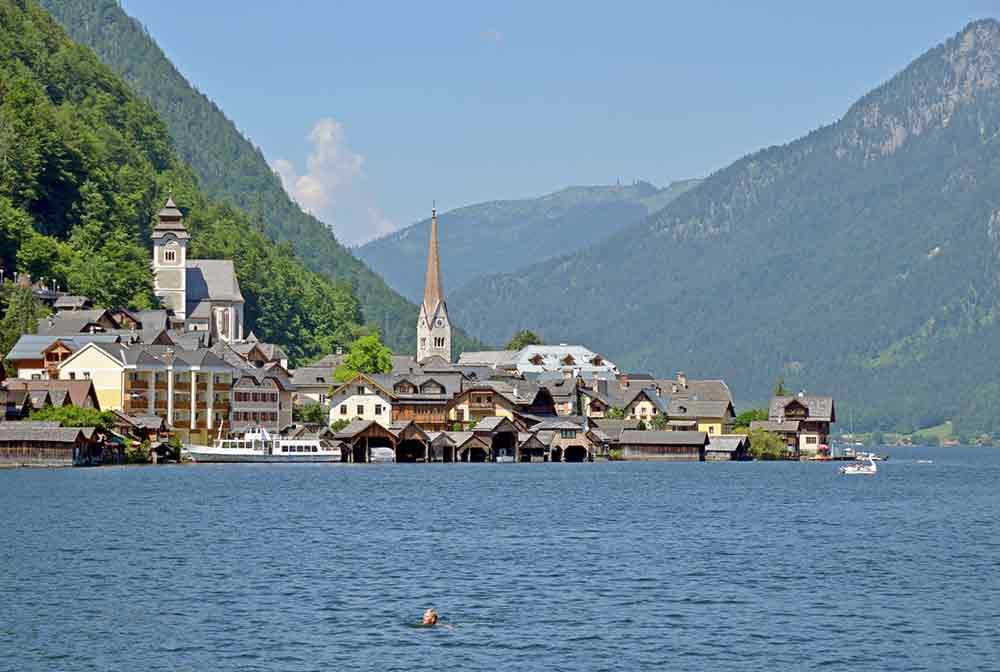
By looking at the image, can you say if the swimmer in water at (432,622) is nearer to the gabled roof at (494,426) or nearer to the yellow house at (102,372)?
the yellow house at (102,372)

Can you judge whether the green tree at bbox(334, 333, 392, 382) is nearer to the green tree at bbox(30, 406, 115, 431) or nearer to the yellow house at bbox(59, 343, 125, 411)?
the yellow house at bbox(59, 343, 125, 411)

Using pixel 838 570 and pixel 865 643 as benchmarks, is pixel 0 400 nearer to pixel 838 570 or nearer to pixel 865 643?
pixel 838 570

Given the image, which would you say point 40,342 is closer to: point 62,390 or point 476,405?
point 62,390

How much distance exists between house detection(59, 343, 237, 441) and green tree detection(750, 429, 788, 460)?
2131 inches

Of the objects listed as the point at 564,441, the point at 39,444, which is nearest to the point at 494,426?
the point at 564,441

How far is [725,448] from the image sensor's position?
182m

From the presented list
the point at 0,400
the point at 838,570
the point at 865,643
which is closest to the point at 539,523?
the point at 838,570

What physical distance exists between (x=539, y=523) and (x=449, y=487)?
1243 inches

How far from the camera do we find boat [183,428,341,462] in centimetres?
15150

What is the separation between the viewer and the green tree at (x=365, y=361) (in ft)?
607

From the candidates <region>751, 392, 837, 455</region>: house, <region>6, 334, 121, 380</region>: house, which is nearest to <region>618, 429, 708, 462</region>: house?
<region>751, 392, 837, 455</region>: house

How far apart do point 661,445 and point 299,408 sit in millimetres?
33849

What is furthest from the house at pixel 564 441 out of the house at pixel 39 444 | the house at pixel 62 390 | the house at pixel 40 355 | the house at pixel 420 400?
the house at pixel 39 444

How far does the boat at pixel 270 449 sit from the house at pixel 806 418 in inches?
2220
